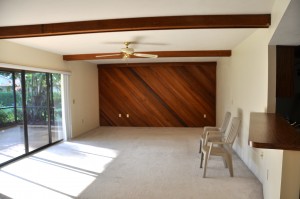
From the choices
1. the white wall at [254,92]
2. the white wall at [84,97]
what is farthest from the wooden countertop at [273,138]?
the white wall at [84,97]

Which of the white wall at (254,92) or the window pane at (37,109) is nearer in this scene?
the white wall at (254,92)

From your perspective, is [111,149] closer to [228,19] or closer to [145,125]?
[145,125]

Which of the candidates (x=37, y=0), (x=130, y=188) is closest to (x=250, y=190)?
(x=130, y=188)

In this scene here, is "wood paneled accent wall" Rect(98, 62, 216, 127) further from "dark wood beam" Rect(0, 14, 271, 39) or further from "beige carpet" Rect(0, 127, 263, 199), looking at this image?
"dark wood beam" Rect(0, 14, 271, 39)

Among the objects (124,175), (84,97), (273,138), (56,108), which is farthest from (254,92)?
(84,97)

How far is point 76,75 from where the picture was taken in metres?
6.05

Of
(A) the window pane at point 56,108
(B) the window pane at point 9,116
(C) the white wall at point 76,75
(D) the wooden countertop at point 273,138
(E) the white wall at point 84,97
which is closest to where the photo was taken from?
(D) the wooden countertop at point 273,138

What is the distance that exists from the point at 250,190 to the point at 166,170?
1.25m

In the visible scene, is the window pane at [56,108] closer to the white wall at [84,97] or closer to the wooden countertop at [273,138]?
the white wall at [84,97]

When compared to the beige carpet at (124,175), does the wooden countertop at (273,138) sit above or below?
above

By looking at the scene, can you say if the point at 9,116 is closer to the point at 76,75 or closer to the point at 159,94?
the point at 76,75

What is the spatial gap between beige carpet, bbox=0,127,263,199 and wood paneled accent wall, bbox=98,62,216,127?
7.13ft

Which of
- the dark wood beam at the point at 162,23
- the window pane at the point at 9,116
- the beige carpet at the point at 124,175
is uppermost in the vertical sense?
the dark wood beam at the point at 162,23

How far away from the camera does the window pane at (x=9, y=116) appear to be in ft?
13.2
